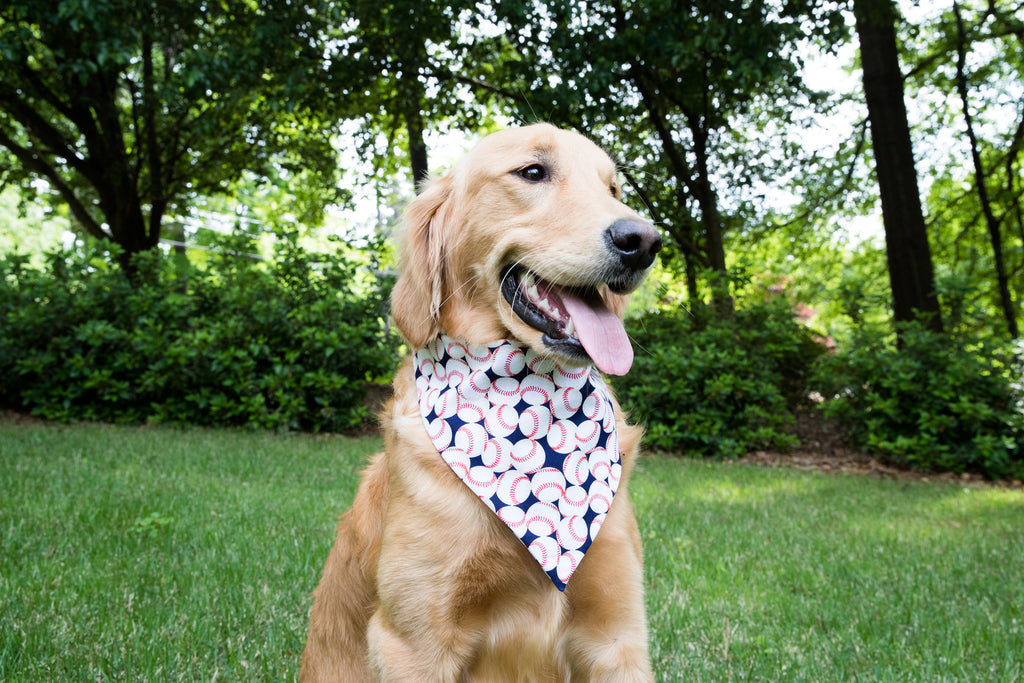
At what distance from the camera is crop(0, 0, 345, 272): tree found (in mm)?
8820

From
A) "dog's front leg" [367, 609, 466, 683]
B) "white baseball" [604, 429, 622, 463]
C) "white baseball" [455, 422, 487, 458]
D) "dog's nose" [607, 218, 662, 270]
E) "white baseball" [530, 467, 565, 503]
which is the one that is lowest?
"dog's front leg" [367, 609, 466, 683]

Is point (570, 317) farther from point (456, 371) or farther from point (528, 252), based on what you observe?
point (456, 371)

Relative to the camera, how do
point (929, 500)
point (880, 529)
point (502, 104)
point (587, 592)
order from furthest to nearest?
point (502, 104), point (929, 500), point (880, 529), point (587, 592)

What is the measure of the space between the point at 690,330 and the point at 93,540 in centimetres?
776

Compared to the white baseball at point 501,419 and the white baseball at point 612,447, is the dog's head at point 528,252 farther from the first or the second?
the white baseball at point 612,447

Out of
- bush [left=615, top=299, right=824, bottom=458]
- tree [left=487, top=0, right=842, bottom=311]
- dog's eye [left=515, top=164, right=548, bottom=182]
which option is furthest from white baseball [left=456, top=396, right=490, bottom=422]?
bush [left=615, top=299, right=824, bottom=458]

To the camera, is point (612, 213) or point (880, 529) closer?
point (612, 213)

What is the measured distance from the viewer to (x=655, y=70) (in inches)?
408

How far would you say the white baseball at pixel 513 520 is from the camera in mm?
1984

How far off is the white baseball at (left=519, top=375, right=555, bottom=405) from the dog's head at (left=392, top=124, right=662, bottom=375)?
15 cm

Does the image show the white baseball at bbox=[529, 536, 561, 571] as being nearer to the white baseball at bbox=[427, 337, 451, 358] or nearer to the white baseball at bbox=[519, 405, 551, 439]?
the white baseball at bbox=[519, 405, 551, 439]

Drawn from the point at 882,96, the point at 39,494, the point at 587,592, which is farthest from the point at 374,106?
the point at 587,592

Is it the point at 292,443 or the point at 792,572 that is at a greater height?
the point at 292,443

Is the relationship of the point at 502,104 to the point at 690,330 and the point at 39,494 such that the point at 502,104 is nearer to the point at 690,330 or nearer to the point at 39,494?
the point at 690,330
